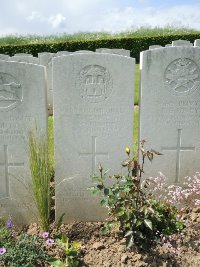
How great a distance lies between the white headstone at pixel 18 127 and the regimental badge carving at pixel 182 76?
1.28 metres

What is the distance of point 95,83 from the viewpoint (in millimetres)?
3561

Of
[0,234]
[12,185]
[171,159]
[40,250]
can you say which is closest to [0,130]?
[12,185]

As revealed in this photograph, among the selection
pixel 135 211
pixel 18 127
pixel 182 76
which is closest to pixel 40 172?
pixel 18 127

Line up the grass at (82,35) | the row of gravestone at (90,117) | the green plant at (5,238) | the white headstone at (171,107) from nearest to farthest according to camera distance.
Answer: the green plant at (5,238) → the row of gravestone at (90,117) → the white headstone at (171,107) → the grass at (82,35)

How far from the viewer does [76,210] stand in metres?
3.90

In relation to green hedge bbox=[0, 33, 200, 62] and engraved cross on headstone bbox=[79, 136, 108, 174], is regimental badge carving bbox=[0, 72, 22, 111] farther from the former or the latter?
green hedge bbox=[0, 33, 200, 62]

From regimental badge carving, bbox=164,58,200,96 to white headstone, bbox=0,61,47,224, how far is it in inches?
50.4

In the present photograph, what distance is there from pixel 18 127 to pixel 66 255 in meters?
1.30

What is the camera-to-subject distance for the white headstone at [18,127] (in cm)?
350

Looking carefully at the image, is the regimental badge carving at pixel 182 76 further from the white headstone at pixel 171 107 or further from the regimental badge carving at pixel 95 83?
the regimental badge carving at pixel 95 83

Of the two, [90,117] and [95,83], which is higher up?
[95,83]

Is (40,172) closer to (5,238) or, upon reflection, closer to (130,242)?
(5,238)

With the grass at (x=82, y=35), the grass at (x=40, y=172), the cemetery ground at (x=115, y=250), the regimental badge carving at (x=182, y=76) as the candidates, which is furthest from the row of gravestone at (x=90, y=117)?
the grass at (x=82, y=35)

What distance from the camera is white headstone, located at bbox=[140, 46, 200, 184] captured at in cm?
372
